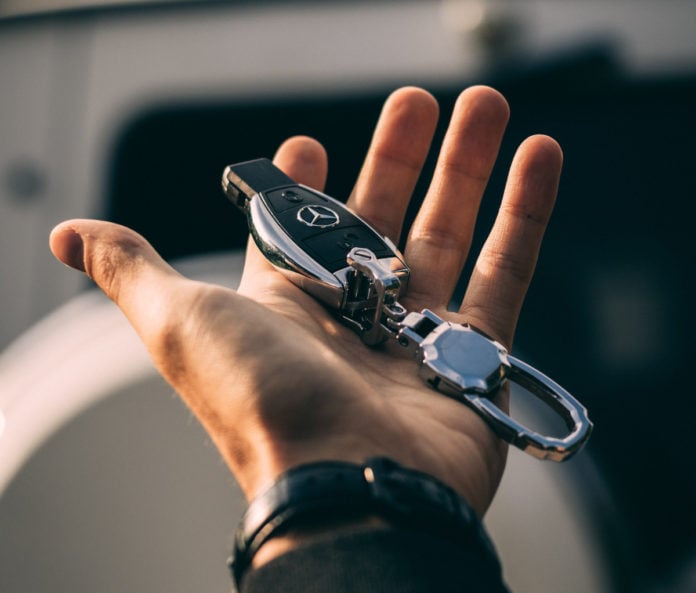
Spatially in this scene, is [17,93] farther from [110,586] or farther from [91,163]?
[110,586]

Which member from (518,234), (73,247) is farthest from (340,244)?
(73,247)

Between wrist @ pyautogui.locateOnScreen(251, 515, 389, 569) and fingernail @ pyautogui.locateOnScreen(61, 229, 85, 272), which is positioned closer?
wrist @ pyautogui.locateOnScreen(251, 515, 389, 569)

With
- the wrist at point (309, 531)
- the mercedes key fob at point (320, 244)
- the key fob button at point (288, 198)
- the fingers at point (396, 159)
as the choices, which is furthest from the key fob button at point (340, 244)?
the wrist at point (309, 531)

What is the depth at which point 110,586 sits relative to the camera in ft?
4.82

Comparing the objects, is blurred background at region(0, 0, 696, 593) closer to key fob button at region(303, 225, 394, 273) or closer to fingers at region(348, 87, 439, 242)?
fingers at region(348, 87, 439, 242)

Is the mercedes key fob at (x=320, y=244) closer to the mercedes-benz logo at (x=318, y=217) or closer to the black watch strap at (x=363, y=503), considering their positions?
the mercedes-benz logo at (x=318, y=217)

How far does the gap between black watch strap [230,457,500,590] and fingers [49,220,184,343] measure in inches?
14.4

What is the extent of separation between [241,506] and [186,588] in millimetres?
171

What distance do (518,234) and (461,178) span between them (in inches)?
8.9

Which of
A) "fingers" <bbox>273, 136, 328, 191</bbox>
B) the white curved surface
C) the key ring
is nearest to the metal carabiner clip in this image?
the key ring

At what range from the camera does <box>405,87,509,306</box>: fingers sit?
1.73 meters

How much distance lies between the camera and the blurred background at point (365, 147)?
1.90 meters

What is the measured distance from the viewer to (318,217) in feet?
5.32

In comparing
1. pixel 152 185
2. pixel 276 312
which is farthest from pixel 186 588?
pixel 152 185
